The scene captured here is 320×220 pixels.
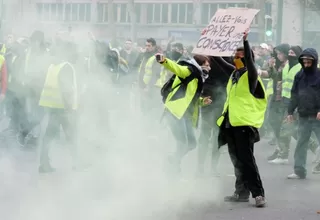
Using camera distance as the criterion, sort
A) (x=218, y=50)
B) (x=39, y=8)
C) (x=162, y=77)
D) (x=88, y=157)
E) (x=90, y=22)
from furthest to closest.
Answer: (x=162, y=77) → (x=88, y=157) → (x=90, y=22) → (x=39, y=8) → (x=218, y=50)

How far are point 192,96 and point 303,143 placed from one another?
1854mm

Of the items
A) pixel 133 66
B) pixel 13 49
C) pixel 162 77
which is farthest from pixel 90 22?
pixel 133 66

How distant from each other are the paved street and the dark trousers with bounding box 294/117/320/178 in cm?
21

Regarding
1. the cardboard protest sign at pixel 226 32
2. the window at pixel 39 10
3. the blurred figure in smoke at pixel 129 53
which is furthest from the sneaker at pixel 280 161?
the blurred figure in smoke at pixel 129 53

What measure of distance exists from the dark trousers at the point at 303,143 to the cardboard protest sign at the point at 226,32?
8.46ft

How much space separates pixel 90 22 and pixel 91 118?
2.33 meters

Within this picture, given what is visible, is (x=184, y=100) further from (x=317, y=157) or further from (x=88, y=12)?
(x=317, y=157)

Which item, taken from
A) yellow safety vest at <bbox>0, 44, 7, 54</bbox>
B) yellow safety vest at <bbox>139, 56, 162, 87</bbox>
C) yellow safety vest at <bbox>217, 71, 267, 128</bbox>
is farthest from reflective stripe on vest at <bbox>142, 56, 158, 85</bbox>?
yellow safety vest at <bbox>217, 71, 267, 128</bbox>

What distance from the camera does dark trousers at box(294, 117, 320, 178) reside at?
32.3 feet

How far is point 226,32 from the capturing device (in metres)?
7.55

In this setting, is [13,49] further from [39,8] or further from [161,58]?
[161,58]

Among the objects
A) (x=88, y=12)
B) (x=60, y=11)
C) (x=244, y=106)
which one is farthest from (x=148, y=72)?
(x=244, y=106)

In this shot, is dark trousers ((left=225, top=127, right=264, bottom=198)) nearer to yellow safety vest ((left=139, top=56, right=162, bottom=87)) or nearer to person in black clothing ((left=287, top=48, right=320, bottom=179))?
person in black clothing ((left=287, top=48, right=320, bottom=179))

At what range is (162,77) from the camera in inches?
532
